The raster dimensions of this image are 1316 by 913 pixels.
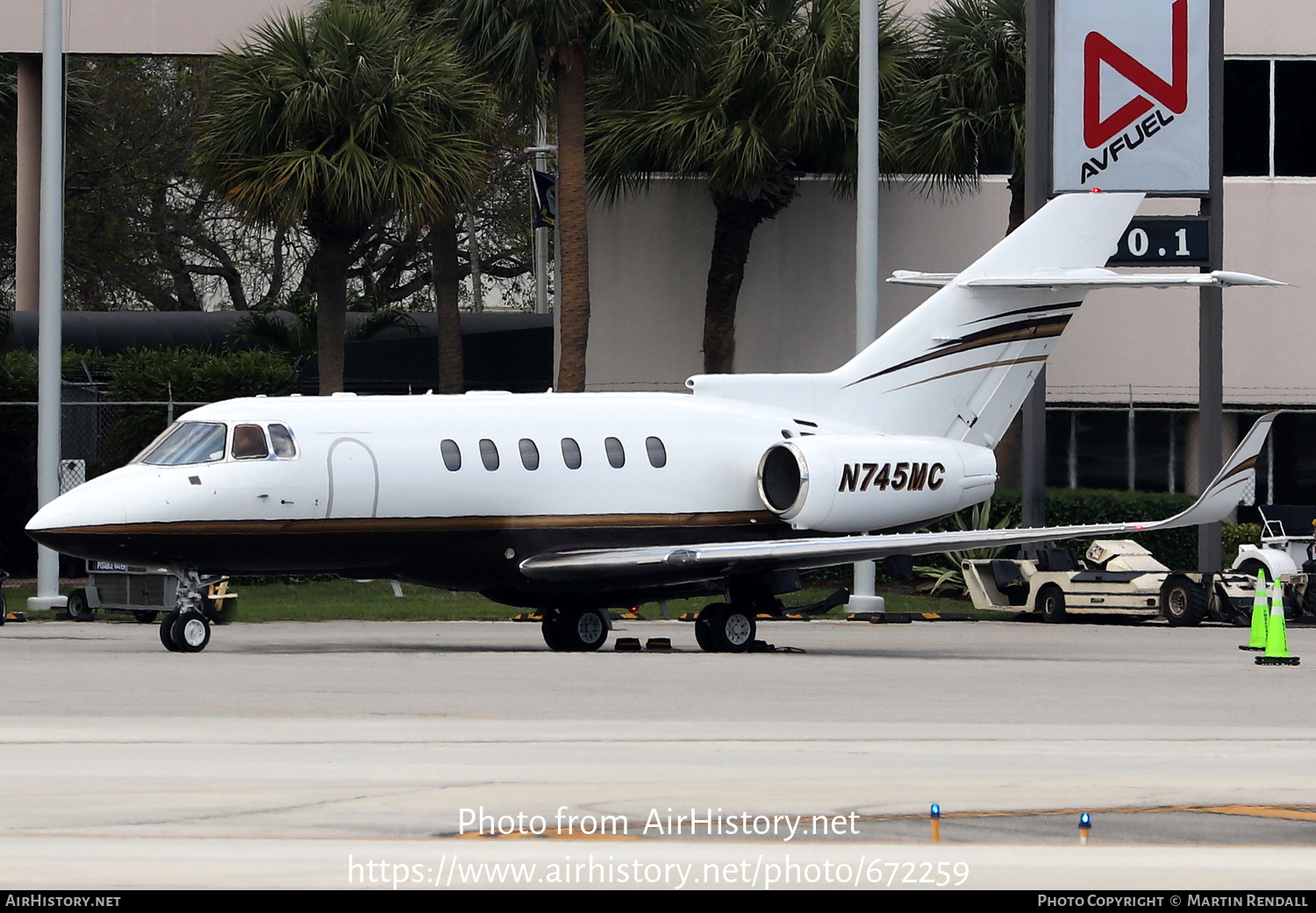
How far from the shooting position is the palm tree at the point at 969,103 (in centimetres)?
3609

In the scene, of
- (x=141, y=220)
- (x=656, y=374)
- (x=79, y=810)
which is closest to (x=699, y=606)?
(x=656, y=374)

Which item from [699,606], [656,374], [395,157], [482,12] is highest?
[482,12]

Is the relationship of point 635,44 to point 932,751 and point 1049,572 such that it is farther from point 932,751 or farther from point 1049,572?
point 932,751

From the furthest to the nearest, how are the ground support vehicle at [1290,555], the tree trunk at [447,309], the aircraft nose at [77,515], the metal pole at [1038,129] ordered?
the tree trunk at [447,309] < the metal pole at [1038,129] < the ground support vehicle at [1290,555] < the aircraft nose at [77,515]

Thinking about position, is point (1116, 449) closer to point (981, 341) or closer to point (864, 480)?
point (981, 341)

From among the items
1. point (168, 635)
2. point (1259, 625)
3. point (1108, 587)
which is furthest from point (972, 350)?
point (168, 635)

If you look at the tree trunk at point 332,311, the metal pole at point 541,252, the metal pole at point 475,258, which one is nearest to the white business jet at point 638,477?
the tree trunk at point 332,311

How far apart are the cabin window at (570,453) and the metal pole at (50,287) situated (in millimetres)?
9187

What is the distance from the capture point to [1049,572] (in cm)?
3003

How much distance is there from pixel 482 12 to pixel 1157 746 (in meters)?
22.3

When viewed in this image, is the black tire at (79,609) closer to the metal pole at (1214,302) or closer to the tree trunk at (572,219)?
the tree trunk at (572,219)

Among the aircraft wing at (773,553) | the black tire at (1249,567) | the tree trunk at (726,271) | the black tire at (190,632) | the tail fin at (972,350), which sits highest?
the tree trunk at (726,271)

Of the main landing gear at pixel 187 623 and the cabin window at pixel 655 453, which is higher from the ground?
the cabin window at pixel 655 453

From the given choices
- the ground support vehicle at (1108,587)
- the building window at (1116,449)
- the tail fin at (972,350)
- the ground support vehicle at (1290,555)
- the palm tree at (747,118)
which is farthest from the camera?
the building window at (1116,449)
